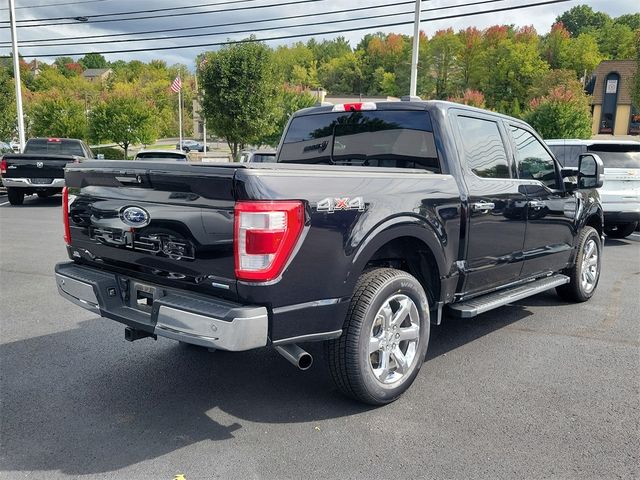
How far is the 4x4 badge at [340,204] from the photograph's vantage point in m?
2.90

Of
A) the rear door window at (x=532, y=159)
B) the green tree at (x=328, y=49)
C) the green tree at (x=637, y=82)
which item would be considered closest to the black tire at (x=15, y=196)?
the rear door window at (x=532, y=159)

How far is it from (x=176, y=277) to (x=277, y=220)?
0.77 metres

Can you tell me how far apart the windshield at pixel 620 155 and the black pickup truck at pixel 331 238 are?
6.29 m

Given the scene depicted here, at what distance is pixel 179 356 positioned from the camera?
14.2 feet

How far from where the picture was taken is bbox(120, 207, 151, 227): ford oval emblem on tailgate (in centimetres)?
314

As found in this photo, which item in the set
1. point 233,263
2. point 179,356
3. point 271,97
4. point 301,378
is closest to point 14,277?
point 179,356

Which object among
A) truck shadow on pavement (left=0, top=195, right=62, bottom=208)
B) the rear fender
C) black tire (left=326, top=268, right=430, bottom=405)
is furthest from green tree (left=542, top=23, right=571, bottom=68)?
black tire (left=326, top=268, right=430, bottom=405)

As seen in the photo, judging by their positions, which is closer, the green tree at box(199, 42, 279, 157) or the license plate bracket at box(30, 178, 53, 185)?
the license plate bracket at box(30, 178, 53, 185)

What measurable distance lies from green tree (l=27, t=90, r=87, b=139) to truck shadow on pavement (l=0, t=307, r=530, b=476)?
36603 mm

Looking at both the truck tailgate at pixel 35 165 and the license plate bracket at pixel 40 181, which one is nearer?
the truck tailgate at pixel 35 165

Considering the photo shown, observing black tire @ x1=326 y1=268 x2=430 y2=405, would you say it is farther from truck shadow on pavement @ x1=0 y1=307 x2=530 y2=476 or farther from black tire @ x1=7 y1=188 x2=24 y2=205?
black tire @ x1=7 y1=188 x2=24 y2=205

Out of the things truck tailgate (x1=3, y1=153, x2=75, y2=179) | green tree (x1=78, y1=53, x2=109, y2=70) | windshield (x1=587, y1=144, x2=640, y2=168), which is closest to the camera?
windshield (x1=587, y1=144, x2=640, y2=168)

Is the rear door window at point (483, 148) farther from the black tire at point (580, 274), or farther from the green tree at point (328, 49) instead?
the green tree at point (328, 49)

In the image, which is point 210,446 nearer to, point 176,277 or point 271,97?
point 176,277
